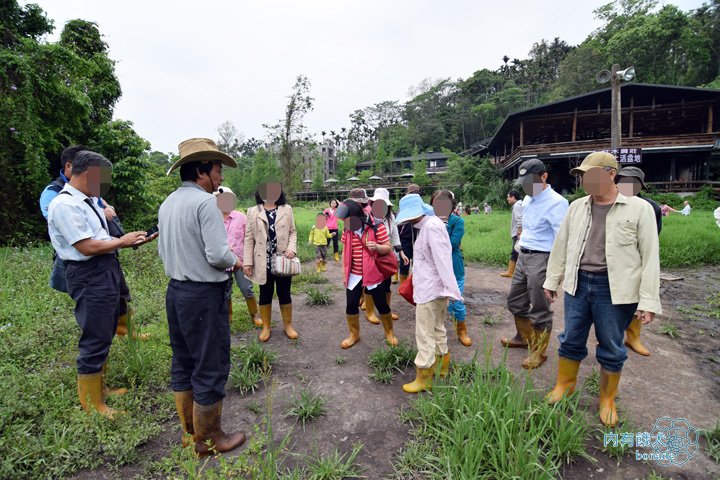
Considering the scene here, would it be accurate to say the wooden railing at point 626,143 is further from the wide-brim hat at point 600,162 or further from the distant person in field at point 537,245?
the wide-brim hat at point 600,162

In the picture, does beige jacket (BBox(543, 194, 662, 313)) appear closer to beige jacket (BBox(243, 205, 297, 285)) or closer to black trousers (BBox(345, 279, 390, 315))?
black trousers (BBox(345, 279, 390, 315))

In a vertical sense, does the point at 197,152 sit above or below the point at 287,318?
above

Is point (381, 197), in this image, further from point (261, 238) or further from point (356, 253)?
point (261, 238)

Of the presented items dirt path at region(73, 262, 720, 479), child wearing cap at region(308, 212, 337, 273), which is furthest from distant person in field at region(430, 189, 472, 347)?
child wearing cap at region(308, 212, 337, 273)

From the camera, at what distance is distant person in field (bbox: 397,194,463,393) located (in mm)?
3107

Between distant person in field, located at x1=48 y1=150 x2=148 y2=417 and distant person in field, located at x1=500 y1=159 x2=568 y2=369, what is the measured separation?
3620 mm

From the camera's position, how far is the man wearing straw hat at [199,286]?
2.32m

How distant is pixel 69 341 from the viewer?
4.06 metres

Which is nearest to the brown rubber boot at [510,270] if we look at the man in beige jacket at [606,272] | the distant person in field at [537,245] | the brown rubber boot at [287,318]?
the distant person in field at [537,245]

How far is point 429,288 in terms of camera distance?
315 cm

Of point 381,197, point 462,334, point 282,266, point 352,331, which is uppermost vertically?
point 381,197

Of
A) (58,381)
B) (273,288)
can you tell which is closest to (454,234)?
(273,288)

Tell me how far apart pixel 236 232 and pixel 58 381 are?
2.38 m

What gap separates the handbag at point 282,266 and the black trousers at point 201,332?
5.10ft
